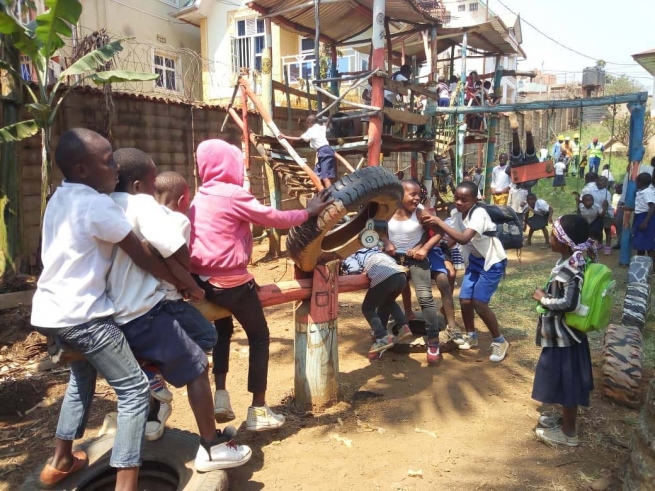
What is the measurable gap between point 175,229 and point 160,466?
1.33 m

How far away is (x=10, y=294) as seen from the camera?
518 cm

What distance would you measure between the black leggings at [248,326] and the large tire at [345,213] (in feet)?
1.33

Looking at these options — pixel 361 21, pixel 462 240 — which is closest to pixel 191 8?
pixel 361 21

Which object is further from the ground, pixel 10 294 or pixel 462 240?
pixel 462 240

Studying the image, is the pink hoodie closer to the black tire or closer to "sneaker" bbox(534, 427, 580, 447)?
the black tire

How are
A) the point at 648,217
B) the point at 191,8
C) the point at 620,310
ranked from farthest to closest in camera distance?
the point at 191,8, the point at 648,217, the point at 620,310

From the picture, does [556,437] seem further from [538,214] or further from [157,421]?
[538,214]

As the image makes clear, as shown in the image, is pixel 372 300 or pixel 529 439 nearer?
pixel 529 439

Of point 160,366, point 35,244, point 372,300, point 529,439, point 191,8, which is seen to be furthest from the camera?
point 191,8

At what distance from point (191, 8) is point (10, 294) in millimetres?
13425

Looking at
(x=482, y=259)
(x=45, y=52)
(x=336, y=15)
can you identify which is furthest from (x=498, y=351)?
(x=336, y=15)

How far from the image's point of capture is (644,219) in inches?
313

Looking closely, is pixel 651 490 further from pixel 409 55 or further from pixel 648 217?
pixel 409 55

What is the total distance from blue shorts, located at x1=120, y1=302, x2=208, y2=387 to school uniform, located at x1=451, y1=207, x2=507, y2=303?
279 cm
